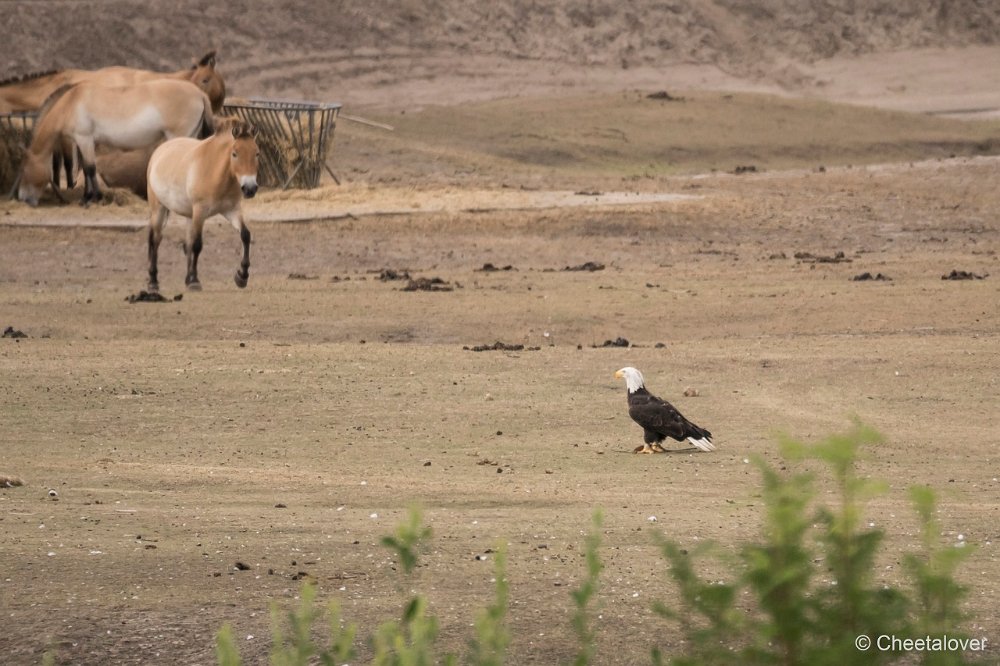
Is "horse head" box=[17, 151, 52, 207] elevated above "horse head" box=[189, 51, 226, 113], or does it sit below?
below

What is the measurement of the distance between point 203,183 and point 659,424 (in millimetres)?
8148

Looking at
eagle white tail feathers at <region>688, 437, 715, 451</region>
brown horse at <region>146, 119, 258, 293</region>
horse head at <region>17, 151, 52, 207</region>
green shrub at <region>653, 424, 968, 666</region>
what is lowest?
horse head at <region>17, 151, 52, 207</region>

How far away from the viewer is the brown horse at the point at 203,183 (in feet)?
53.3

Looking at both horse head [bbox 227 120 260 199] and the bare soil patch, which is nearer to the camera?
the bare soil patch

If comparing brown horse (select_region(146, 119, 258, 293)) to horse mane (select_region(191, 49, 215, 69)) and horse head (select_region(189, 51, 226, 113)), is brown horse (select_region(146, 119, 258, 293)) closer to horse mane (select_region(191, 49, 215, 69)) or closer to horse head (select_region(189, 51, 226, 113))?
horse head (select_region(189, 51, 226, 113))

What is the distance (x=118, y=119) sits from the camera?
22.3 metres

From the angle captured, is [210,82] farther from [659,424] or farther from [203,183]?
[659,424]

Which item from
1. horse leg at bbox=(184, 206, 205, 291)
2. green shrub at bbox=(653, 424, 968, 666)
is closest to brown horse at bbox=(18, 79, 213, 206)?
horse leg at bbox=(184, 206, 205, 291)

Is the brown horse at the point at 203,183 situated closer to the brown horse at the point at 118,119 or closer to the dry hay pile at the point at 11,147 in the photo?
the brown horse at the point at 118,119

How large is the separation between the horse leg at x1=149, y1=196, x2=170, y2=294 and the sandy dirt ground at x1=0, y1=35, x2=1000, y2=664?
1.35 ft

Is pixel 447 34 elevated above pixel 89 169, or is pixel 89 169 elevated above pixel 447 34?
pixel 89 169

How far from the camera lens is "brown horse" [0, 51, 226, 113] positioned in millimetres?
24125

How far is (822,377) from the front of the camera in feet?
39.6

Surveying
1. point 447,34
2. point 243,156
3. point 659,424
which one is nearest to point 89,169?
point 243,156
